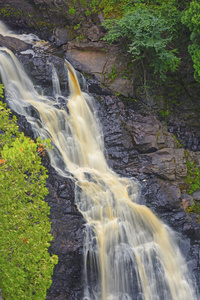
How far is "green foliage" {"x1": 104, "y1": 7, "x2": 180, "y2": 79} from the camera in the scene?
1483cm

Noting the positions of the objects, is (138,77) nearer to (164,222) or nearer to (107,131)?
(107,131)

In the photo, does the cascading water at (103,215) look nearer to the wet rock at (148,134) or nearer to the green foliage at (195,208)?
the green foliage at (195,208)

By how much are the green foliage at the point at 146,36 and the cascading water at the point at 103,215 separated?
365cm

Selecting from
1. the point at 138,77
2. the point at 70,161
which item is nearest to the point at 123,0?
the point at 138,77

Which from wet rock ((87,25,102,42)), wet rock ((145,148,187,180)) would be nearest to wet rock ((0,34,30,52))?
wet rock ((87,25,102,42))

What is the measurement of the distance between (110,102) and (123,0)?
5.96 metres

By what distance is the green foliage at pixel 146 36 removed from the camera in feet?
48.6

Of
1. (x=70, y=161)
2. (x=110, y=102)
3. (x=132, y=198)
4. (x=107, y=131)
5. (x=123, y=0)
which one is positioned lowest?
(x=132, y=198)

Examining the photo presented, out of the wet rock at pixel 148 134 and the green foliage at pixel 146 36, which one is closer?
Answer: the wet rock at pixel 148 134

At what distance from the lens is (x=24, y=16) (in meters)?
18.6

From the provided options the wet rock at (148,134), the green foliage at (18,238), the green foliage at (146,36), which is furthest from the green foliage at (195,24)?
the green foliage at (18,238)

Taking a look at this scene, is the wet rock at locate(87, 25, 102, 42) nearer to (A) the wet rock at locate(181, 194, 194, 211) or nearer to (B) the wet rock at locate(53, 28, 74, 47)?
(B) the wet rock at locate(53, 28, 74, 47)

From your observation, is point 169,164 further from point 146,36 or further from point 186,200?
point 146,36

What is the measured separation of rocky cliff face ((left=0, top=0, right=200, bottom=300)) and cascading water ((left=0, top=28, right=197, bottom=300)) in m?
0.39
